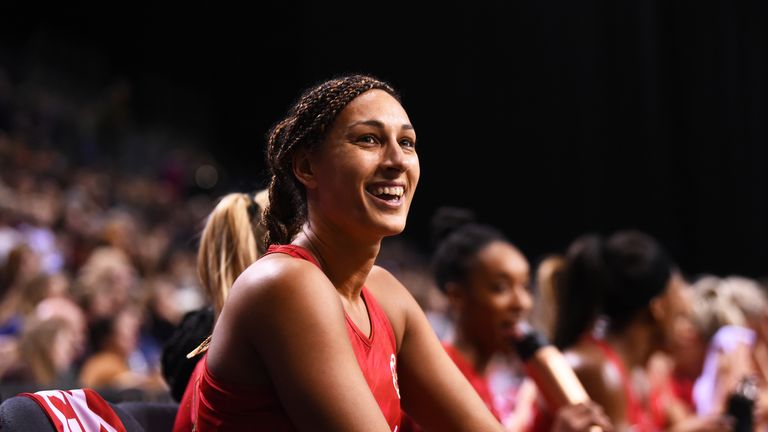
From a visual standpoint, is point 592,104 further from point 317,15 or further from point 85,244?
point 85,244

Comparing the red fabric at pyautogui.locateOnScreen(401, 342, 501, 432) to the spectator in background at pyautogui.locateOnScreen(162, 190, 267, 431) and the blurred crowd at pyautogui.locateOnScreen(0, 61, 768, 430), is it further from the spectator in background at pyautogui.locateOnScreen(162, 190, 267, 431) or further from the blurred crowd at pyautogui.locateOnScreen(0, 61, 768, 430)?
the spectator in background at pyautogui.locateOnScreen(162, 190, 267, 431)

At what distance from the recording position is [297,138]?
4.94ft

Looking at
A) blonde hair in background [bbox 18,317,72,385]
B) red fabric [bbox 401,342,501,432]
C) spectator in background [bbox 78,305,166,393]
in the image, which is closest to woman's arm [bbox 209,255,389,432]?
red fabric [bbox 401,342,501,432]

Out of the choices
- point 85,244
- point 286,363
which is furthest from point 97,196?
point 286,363

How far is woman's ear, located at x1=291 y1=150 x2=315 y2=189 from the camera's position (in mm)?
1512

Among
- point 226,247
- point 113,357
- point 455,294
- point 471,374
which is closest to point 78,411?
point 226,247

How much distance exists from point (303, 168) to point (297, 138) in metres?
0.05

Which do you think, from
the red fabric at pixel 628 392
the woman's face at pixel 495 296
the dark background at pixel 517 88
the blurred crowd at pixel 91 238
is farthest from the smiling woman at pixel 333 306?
the dark background at pixel 517 88

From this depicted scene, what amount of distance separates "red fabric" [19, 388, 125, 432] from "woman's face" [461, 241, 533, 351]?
1.58 meters

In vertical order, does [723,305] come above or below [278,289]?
below

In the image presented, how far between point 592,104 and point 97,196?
6.60 m

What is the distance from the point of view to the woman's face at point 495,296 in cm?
296

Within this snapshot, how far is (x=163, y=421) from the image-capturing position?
1898 millimetres

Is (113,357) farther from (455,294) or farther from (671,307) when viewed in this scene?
(671,307)
